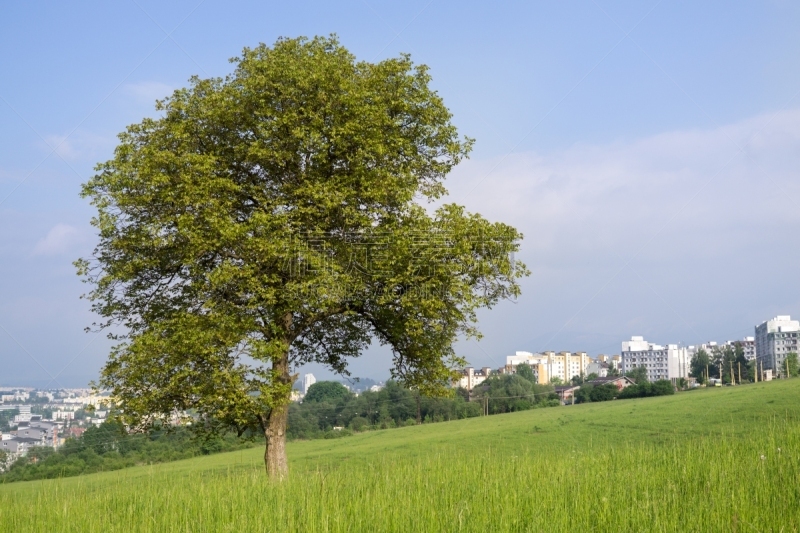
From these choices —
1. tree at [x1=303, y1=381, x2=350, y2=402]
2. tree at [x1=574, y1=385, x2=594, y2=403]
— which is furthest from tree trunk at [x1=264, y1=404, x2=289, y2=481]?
tree at [x1=303, y1=381, x2=350, y2=402]

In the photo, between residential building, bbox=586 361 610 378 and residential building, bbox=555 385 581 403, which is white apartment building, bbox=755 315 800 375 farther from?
residential building, bbox=555 385 581 403

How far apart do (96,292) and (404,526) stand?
50.1 feet

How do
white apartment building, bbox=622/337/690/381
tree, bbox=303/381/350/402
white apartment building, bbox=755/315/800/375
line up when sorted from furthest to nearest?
white apartment building, bbox=622/337/690/381 → white apartment building, bbox=755/315/800/375 → tree, bbox=303/381/350/402

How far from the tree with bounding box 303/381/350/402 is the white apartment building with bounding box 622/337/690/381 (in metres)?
108

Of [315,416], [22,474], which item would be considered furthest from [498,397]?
[22,474]

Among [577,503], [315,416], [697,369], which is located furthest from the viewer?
[697,369]

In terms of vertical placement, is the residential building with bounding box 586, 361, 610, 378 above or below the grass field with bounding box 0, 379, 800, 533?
below

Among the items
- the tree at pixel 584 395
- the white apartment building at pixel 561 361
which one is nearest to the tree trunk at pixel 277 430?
the tree at pixel 584 395

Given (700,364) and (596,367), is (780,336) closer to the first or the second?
(700,364)

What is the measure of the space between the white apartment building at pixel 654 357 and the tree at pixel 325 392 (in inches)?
4268

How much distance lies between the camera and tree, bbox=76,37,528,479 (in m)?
17.5

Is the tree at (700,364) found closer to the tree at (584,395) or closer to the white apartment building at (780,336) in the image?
the white apartment building at (780,336)

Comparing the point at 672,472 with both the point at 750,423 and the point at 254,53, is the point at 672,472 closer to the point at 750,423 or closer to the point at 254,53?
the point at 254,53

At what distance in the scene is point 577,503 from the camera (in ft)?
26.5
